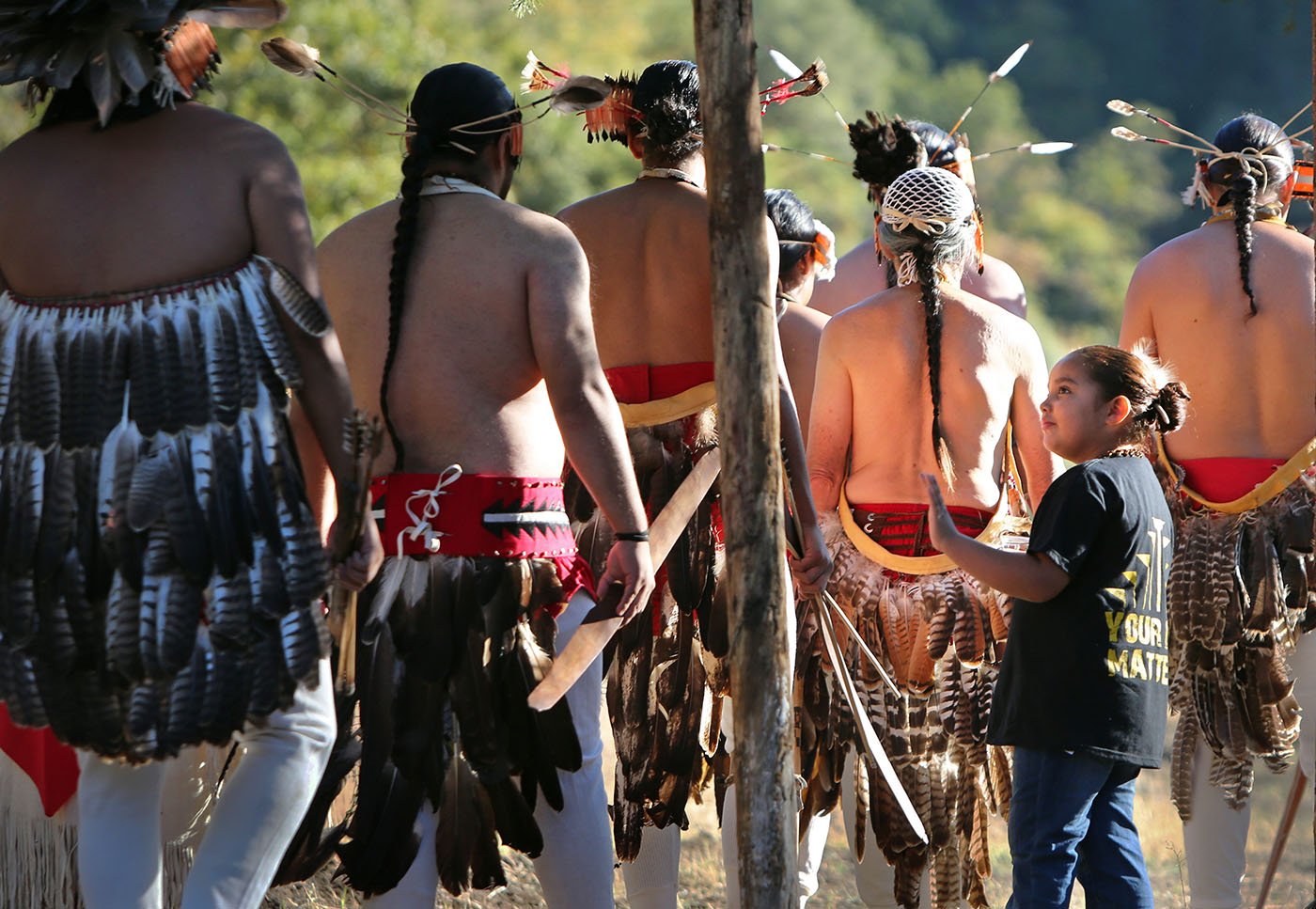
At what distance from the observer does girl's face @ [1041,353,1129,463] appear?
12.0 ft

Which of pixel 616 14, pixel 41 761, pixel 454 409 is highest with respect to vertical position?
pixel 616 14

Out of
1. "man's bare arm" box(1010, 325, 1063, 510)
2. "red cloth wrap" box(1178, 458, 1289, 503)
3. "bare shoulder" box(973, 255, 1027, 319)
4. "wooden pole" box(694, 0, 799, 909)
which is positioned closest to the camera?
"wooden pole" box(694, 0, 799, 909)

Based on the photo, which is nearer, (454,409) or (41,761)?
(454,409)

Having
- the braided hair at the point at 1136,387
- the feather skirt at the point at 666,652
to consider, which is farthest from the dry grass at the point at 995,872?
the braided hair at the point at 1136,387

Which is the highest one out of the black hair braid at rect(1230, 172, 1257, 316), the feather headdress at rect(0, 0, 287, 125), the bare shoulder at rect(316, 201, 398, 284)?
the black hair braid at rect(1230, 172, 1257, 316)

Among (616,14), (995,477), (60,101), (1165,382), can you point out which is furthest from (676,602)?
(616,14)

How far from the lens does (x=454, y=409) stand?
10.5 feet

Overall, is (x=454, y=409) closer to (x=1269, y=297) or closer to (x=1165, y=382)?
(x=1165, y=382)

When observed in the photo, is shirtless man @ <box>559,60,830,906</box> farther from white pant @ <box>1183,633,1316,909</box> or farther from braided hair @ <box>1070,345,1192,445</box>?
white pant @ <box>1183,633,1316,909</box>

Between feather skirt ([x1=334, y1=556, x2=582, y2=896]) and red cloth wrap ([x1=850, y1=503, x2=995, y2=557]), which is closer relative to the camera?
feather skirt ([x1=334, y1=556, x2=582, y2=896])

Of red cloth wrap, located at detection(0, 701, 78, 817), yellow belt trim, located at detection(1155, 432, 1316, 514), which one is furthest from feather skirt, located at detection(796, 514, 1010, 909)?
red cloth wrap, located at detection(0, 701, 78, 817)

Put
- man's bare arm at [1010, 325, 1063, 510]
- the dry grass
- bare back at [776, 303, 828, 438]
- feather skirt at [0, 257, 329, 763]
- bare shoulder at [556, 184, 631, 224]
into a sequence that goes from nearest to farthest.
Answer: feather skirt at [0, 257, 329, 763], bare shoulder at [556, 184, 631, 224], man's bare arm at [1010, 325, 1063, 510], bare back at [776, 303, 828, 438], the dry grass

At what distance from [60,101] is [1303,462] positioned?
3175 mm

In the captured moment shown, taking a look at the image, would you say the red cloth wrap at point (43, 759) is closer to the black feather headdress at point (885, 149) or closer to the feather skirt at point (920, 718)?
the feather skirt at point (920, 718)
